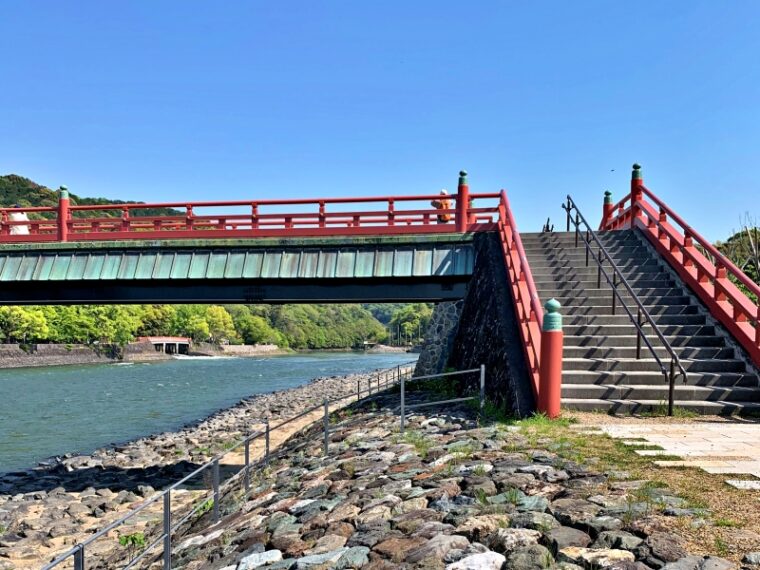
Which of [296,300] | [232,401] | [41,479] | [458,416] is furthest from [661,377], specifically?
[232,401]

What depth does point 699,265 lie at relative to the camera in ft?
41.7

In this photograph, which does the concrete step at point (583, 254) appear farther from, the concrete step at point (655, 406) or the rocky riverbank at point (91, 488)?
the rocky riverbank at point (91, 488)

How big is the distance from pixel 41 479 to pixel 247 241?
9.06 metres

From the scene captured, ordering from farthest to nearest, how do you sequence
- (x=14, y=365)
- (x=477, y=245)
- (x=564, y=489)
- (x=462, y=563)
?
(x=14, y=365) < (x=477, y=245) < (x=564, y=489) < (x=462, y=563)

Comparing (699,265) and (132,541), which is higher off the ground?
(699,265)

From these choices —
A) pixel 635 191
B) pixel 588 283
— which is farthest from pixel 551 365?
pixel 635 191

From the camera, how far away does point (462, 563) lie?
14.9ft

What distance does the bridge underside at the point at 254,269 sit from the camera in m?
16.6

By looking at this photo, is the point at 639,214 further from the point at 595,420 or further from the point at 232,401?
the point at 232,401

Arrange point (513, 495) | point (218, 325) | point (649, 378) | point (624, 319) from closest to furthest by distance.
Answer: point (513, 495), point (649, 378), point (624, 319), point (218, 325)

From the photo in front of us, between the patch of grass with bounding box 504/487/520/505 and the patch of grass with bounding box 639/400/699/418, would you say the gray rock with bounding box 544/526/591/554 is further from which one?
the patch of grass with bounding box 639/400/699/418

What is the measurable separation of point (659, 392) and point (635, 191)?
28.2ft

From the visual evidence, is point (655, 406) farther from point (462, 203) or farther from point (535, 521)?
point (462, 203)

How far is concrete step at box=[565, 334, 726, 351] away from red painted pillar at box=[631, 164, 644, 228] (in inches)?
248
